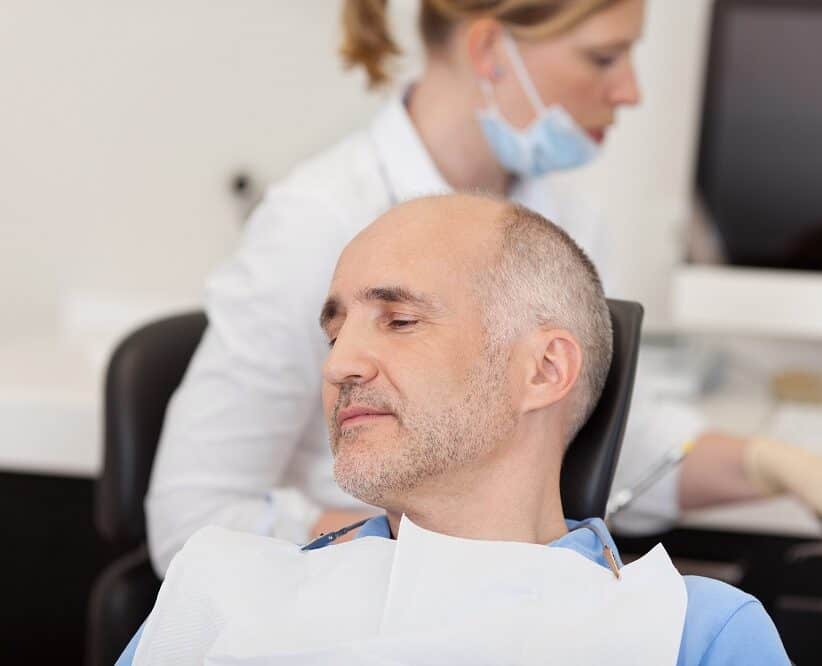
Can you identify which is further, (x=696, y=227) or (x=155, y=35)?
(x=155, y=35)

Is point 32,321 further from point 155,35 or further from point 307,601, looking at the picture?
point 307,601

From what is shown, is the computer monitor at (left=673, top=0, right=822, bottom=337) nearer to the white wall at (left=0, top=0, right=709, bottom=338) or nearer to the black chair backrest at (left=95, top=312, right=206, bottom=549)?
the white wall at (left=0, top=0, right=709, bottom=338)

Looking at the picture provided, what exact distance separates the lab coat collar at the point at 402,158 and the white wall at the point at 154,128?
88 cm

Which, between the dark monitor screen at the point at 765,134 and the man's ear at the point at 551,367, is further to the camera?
the dark monitor screen at the point at 765,134

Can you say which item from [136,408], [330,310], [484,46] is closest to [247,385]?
[136,408]

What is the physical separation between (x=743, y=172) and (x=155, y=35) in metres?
1.18

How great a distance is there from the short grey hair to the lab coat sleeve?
0.31 m

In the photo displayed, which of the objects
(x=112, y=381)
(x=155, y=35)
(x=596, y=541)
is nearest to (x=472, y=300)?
(x=596, y=541)

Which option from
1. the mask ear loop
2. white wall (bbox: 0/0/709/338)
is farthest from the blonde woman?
white wall (bbox: 0/0/709/338)

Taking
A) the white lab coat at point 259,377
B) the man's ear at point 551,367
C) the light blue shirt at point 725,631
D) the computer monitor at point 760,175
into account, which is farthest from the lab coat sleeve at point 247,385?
the computer monitor at point 760,175

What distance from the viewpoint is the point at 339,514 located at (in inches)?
47.9

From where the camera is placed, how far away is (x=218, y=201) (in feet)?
7.98

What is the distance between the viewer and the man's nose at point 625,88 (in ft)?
4.70

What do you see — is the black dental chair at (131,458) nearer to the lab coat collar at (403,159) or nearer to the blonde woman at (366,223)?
the blonde woman at (366,223)
